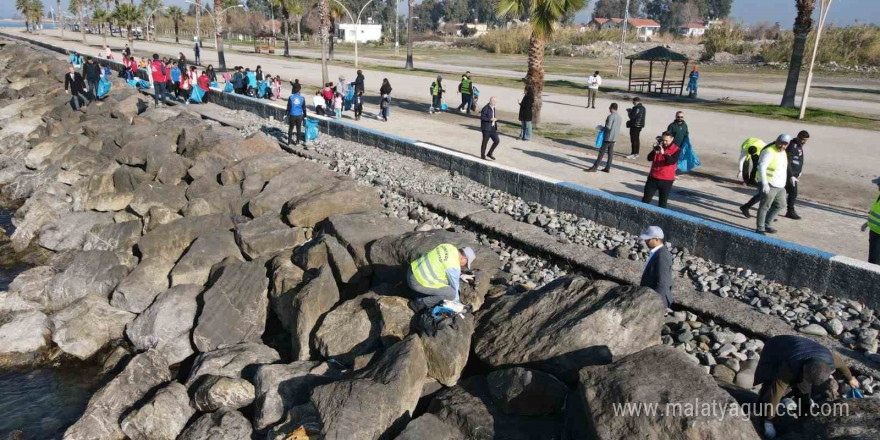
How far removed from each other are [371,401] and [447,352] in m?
1.03

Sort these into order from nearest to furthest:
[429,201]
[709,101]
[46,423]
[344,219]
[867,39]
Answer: [46,423], [344,219], [429,201], [709,101], [867,39]

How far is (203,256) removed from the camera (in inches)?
374

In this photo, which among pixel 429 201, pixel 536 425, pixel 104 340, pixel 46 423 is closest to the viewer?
pixel 536 425

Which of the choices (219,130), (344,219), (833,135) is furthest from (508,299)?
(833,135)

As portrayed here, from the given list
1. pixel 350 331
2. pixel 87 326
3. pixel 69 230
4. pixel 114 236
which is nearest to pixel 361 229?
pixel 350 331

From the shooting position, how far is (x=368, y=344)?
694 centimetres

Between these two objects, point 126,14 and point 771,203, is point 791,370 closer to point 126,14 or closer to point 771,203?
point 771,203

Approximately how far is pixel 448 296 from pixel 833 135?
1576 cm

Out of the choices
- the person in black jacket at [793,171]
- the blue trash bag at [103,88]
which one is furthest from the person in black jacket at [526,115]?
the blue trash bag at [103,88]

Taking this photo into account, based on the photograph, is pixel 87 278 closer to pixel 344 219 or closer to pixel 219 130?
pixel 344 219

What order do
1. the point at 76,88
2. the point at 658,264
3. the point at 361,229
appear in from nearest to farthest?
the point at 658,264
the point at 361,229
the point at 76,88

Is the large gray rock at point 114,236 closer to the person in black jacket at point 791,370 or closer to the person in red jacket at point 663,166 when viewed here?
the person in red jacket at point 663,166

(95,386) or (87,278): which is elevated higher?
(87,278)

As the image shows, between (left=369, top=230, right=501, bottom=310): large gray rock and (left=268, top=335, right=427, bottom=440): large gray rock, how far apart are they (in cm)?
201
